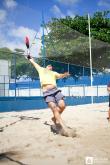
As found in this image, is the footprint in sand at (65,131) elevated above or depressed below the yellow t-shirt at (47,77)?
below

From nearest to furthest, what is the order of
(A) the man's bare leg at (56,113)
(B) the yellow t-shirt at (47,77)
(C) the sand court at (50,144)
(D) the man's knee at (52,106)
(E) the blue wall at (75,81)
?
(C) the sand court at (50,144) → (A) the man's bare leg at (56,113) → (D) the man's knee at (52,106) → (B) the yellow t-shirt at (47,77) → (E) the blue wall at (75,81)

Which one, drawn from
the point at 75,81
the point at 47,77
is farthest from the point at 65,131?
the point at 75,81

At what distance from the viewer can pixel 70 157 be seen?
5762 mm

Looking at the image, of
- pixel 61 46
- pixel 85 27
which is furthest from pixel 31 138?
pixel 85 27

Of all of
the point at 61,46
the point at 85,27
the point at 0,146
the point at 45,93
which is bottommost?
the point at 0,146

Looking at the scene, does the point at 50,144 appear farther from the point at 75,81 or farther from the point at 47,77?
the point at 75,81

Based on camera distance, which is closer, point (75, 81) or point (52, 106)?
point (52, 106)

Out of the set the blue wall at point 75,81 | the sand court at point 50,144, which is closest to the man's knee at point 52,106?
the sand court at point 50,144

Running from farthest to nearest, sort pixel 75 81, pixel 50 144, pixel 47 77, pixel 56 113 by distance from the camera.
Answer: pixel 75 81 < pixel 47 77 < pixel 56 113 < pixel 50 144

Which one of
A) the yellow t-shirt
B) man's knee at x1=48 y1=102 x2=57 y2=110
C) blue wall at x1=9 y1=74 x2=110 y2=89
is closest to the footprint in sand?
man's knee at x1=48 y1=102 x2=57 y2=110

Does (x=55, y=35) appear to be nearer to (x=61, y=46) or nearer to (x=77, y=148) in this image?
(x=61, y=46)

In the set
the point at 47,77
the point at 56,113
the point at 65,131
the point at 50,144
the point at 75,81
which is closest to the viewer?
the point at 50,144

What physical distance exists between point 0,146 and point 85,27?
36046 mm

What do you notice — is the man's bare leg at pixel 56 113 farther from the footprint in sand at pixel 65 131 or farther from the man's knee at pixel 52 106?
the footprint in sand at pixel 65 131
